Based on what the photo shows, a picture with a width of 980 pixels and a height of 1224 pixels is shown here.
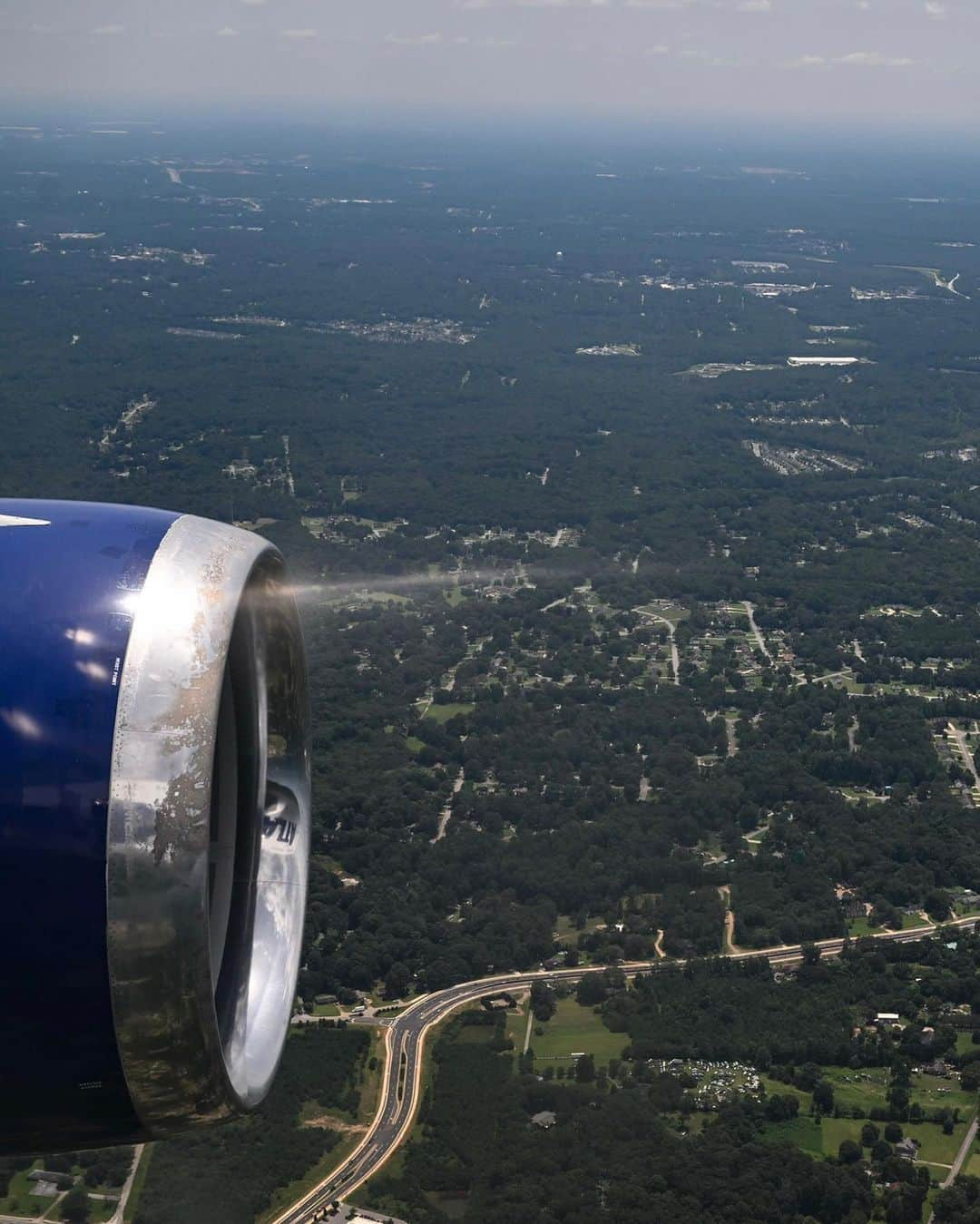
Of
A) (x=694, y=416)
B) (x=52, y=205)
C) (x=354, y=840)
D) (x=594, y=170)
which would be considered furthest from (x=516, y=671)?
(x=594, y=170)

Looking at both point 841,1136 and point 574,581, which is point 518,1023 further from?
point 574,581

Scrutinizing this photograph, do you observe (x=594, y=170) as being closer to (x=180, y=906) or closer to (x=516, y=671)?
(x=516, y=671)

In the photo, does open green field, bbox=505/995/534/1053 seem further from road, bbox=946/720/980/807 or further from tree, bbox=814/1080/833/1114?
road, bbox=946/720/980/807

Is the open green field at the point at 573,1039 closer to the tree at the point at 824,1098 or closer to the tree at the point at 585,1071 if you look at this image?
the tree at the point at 585,1071

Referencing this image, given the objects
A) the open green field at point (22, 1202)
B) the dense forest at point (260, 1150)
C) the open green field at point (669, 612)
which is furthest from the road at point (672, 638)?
the open green field at point (22, 1202)

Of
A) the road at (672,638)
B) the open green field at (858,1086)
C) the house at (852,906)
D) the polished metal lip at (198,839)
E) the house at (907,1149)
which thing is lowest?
the house at (852,906)

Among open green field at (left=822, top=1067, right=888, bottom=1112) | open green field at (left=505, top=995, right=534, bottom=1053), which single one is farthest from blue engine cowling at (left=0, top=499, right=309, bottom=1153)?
open green field at (left=505, top=995, right=534, bottom=1053)

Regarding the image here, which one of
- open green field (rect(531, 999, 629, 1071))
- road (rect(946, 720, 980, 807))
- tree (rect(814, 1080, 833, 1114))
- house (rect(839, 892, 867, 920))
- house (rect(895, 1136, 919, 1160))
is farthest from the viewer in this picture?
road (rect(946, 720, 980, 807))

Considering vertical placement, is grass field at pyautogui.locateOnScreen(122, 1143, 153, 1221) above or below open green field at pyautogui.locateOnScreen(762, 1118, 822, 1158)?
above
